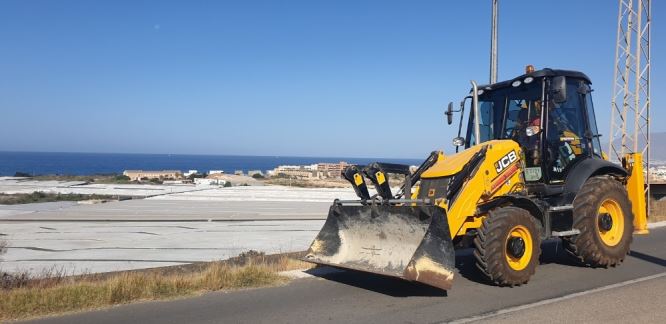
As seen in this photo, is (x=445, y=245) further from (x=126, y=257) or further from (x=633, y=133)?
(x=633, y=133)

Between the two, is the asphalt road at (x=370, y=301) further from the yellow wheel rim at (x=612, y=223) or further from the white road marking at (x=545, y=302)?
the yellow wheel rim at (x=612, y=223)

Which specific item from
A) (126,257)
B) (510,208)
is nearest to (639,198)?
(510,208)

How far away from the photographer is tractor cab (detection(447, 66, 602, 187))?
29.3 feet

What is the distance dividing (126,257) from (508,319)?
916 cm

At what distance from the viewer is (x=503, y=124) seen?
9414 millimetres

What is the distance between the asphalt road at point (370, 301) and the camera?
635 cm

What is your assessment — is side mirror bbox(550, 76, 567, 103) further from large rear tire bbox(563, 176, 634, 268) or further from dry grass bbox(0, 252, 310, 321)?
dry grass bbox(0, 252, 310, 321)

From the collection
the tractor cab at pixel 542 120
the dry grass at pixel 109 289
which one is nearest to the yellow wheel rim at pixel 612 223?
the tractor cab at pixel 542 120

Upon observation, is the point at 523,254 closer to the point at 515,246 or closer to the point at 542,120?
the point at 515,246

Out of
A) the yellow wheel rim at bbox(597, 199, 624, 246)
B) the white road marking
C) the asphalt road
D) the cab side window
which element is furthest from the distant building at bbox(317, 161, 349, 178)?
the white road marking

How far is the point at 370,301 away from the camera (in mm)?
7094

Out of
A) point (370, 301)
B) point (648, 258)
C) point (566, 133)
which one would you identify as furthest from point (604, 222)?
point (370, 301)

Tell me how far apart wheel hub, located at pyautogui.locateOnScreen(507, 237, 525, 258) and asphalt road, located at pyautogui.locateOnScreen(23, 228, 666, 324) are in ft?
1.53

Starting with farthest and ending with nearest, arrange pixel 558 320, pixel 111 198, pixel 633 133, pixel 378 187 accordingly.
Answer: pixel 111 198, pixel 633 133, pixel 378 187, pixel 558 320
